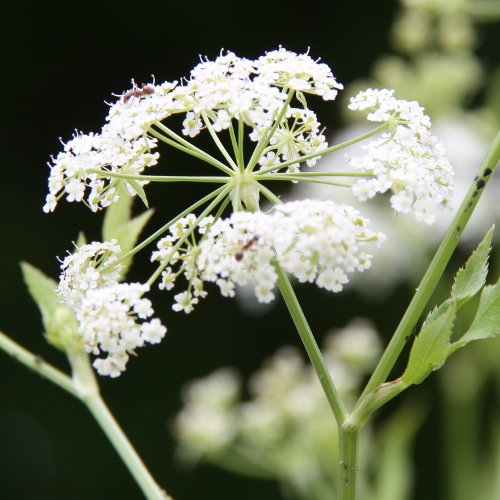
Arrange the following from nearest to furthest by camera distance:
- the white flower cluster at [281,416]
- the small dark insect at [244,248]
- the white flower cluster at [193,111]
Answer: the small dark insect at [244,248] → the white flower cluster at [193,111] → the white flower cluster at [281,416]

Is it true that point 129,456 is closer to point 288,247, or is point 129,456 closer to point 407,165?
point 288,247

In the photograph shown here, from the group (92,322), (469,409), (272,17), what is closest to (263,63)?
(92,322)

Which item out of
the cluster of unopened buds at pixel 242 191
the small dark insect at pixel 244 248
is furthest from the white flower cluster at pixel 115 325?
the small dark insect at pixel 244 248

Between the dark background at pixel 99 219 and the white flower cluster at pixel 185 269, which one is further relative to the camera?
the dark background at pixel 99 219

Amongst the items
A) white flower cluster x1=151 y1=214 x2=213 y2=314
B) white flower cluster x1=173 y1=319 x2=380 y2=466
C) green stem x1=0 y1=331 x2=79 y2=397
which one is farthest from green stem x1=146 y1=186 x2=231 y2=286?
white flower cluster x1=173 y1=319 x2=380 y2=466

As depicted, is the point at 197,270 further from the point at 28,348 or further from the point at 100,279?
the point at 28,348

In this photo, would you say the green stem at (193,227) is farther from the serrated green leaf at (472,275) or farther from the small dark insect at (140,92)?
the serrated green leaf at (472,275)

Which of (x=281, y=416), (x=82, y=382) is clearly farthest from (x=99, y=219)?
(x=82, y=382)
